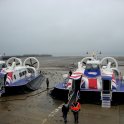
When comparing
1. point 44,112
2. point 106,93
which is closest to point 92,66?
point 106,93

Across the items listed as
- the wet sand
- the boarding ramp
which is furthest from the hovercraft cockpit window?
the wet sand

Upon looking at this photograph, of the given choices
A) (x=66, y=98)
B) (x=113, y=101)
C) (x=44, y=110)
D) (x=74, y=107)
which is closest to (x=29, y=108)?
(x=44, y=110)

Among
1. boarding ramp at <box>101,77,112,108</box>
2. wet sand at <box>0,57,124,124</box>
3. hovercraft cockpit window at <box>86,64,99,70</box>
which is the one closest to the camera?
wet sand at <box>0,57,124,124</box>

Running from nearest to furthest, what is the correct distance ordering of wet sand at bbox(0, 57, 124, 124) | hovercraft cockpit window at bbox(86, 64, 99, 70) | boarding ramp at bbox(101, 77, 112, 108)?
wet sand at bbox(0, 57, 124, 124)
boarding ramp at bbox(101, 77, 112, 108)
hovercraft cockpit window at bbox(86, 64, 99, 70)

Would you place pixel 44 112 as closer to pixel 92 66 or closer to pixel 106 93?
pixel 106 93

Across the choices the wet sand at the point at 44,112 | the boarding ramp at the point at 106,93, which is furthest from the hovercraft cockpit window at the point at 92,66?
the wet sand at the point at 44,112

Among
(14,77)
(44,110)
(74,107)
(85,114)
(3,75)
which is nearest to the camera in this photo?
(74,107)

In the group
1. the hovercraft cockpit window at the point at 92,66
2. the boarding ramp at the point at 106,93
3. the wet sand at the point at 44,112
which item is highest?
the hovercraft cockpit window at the point at 92,66

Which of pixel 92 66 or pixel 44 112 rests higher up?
pixel 92 66

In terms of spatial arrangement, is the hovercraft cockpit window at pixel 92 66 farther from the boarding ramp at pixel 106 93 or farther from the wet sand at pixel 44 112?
the wet sand at pixel 44 112

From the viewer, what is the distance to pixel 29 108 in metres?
13.5

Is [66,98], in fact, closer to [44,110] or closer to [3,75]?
[44,110]

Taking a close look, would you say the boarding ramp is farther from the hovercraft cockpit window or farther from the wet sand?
the hovercraft cockpit window

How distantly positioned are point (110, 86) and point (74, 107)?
4821 mm
